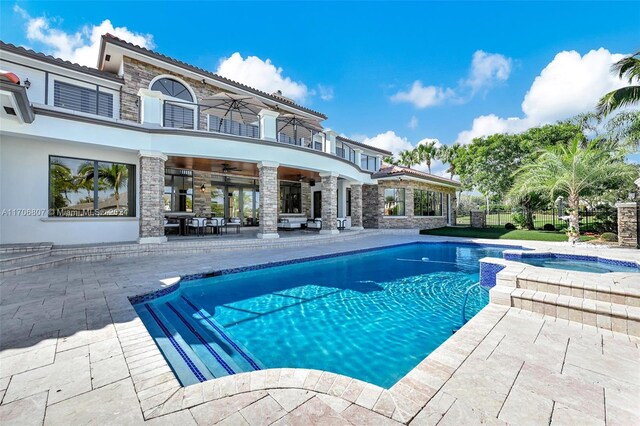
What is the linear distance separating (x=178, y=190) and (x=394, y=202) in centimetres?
1455

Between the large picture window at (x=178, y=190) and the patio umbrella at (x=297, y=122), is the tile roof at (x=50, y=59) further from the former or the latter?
the patio umbrella at (x=297, y=122)

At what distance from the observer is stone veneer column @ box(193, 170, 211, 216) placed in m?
15.1

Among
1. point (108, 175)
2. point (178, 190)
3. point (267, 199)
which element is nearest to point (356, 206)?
point (267, 199)

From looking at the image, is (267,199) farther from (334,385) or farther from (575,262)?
(575,262)

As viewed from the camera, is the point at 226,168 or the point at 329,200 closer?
the point at 226,168

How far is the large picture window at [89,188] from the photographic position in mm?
10172

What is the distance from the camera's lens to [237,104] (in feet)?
39.7

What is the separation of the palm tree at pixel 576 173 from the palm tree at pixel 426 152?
918 inches

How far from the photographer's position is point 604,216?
1588 cm

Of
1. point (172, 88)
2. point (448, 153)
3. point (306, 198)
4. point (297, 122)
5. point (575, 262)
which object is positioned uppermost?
point (448, 153)

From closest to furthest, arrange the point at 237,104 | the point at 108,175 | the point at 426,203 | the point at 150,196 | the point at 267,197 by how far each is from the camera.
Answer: the point at 150,196, the point at 108,175, the point at 237,104, the point at 267,197, the point at 426,203

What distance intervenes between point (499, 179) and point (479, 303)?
18884 millimetres

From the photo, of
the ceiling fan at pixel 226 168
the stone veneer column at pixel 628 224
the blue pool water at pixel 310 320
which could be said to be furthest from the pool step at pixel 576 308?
the ceiling fan at pixel 226 168

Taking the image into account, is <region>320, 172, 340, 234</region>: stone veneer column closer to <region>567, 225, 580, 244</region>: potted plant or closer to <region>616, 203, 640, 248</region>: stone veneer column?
<region>567, 225, 580, 244</region>: potted plant
